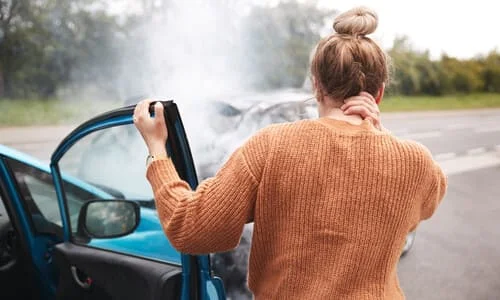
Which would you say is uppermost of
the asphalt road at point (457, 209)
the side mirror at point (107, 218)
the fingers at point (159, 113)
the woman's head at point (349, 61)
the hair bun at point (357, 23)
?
the hair bun at point (357, 23)

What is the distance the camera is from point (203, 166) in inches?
119

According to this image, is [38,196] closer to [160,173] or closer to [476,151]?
[160,173]

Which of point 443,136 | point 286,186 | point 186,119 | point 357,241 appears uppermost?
point 286,186

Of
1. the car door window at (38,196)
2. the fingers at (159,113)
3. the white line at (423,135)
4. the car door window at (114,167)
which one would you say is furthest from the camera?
the white line at (423,135)

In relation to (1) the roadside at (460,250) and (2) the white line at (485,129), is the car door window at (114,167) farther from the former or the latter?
(2) the white line at (485,129)

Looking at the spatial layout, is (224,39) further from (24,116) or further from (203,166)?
(24,116)

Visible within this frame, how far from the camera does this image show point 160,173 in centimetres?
110

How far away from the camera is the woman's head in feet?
3.46

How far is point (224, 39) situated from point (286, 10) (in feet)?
4.78

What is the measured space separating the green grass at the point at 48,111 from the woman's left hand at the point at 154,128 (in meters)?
5.26

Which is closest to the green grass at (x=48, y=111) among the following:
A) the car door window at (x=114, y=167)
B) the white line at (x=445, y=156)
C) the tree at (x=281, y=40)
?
the tree at (x=281, y=40)

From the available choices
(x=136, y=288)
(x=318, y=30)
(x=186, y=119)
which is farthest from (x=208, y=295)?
(x=318, y=30)

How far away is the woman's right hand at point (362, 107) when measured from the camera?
1.07 m

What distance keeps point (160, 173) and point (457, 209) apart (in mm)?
4444
